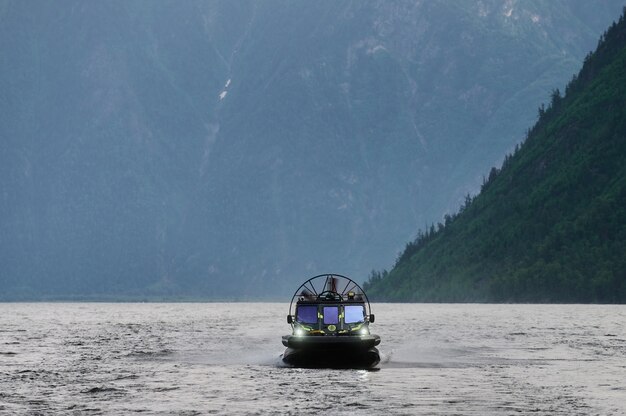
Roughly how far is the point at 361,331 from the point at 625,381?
62.3ft

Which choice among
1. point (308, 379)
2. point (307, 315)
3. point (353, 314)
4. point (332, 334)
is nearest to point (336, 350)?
point (332, 334)

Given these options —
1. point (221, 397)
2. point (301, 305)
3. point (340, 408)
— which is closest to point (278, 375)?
point (301, 305)

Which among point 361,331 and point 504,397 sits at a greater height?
point 361,331

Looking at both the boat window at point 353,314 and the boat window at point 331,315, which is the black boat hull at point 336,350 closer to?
the boat window at point 353,314

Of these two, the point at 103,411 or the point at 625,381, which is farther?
the point at 625,381

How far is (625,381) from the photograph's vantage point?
7862 centimetres

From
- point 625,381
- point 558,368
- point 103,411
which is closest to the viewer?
point 103,411

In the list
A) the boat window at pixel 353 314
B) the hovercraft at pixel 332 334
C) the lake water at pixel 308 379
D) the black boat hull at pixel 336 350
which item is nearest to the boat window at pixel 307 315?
the hovercraft at pixel 332 334

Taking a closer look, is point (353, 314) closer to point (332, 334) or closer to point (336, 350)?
point (332, 334)

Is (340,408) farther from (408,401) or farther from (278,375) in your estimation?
(278,375)

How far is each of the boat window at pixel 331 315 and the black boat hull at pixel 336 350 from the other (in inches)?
90.9

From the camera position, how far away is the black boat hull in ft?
285

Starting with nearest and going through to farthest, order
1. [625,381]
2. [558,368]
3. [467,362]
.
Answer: [625,381], [558,368], [467,362]

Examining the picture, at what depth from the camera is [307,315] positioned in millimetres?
89938
